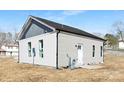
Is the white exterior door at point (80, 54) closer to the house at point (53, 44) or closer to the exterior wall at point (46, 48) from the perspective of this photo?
the house at point (53, 44)

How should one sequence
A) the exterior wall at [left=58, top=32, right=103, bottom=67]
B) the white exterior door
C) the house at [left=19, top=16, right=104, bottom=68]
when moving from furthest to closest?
1. the white exterior door
2. the exterior wall at [left=58, top=32, right=103, bottom=67]
3. the house at [left=19, top=16, right=104, bottom=68]

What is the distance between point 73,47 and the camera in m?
13.9

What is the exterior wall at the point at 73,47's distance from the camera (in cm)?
1273

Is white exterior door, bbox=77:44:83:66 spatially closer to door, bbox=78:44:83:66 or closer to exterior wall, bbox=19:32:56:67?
door, bbox=78:44:83:66

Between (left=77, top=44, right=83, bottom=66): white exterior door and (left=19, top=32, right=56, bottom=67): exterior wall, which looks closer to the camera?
(left=19, top=32, right=56, bottom=67): exterior wall

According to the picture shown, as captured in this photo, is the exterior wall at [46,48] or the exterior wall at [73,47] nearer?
the exterior wall at [46,48]

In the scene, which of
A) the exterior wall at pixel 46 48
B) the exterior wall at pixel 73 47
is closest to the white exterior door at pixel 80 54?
the exterior wall at pixel 73 47

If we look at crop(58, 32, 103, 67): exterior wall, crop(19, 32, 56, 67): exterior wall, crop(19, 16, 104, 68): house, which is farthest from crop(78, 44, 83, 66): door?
crop(19, 32, 56, 67): exterior wall

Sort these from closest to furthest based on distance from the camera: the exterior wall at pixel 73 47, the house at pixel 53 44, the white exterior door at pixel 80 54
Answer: the house at pixel 53 44 → the exterior wall at pixel 73 47 → the white exterior door at pixel 80 54

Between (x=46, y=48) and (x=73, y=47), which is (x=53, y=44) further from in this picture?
(x=73, y=47)

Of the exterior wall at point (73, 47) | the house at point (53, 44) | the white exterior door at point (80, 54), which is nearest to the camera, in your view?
the house at point (53, 44)

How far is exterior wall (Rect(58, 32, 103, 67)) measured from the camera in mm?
12734

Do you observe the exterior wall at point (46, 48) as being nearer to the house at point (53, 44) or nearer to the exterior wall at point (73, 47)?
the house at point (53, 44)

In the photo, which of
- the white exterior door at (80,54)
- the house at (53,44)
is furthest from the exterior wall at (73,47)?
the white exterior door at (80,54)
